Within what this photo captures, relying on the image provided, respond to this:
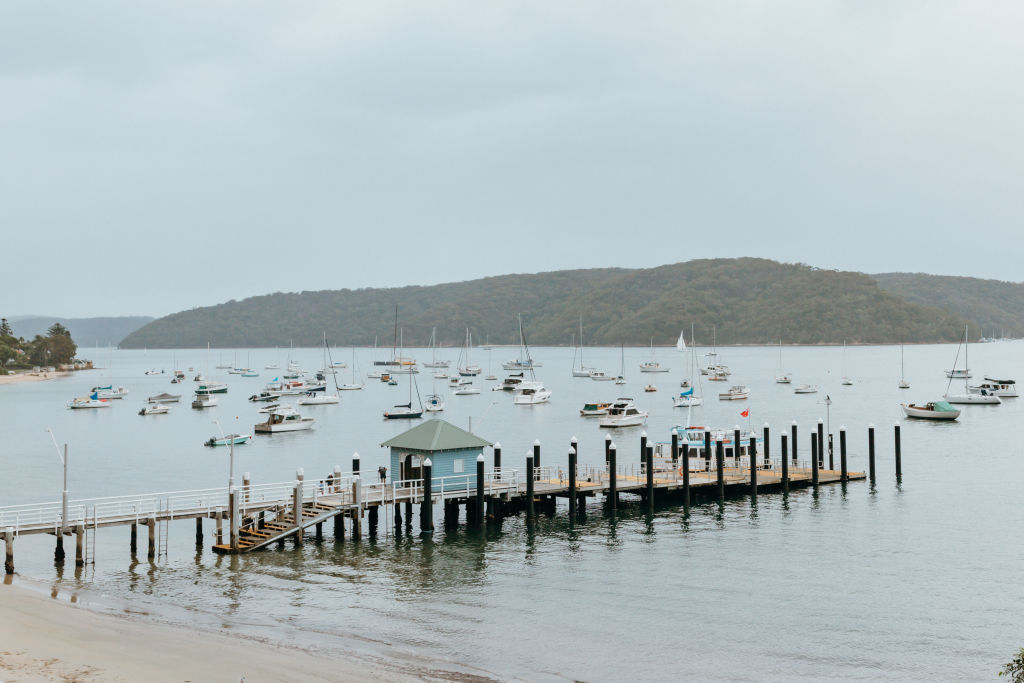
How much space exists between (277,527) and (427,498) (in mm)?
6656

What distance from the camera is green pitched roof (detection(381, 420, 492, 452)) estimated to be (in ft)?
151

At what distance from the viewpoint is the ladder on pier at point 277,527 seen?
1606 inches

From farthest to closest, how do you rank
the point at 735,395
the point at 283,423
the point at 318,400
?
the point at 735,395, the point at 318,400, the point at 283,423

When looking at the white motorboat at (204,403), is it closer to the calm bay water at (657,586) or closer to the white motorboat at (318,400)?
the white motorboat at (318,400)

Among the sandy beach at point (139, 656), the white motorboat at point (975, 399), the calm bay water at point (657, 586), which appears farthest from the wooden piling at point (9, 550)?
the white motorboat at point (975, 399)

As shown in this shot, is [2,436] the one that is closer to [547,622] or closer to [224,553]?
[224,553]

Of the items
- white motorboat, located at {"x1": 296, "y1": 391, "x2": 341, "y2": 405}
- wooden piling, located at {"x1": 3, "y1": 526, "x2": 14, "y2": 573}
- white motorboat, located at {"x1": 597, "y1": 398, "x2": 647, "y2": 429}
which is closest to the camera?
wooden piling, located at {"x1": 3, "y1": 526, "x2": 14, "y2": 573}

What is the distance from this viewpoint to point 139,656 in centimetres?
2692

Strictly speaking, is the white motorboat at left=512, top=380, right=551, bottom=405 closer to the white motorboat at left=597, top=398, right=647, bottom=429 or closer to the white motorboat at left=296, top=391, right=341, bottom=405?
the white motorboat at left=296, top=391, right=341, bottom=405

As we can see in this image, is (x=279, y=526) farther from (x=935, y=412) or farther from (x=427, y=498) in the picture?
(x=935, y=412)

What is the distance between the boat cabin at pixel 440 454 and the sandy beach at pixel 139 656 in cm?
1659

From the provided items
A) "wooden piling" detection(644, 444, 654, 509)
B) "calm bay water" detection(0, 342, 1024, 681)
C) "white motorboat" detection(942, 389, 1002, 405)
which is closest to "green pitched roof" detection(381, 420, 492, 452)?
"calm bay water" detection(0, 342, 1024, 681)

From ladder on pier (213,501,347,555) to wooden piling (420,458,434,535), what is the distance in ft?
12.0

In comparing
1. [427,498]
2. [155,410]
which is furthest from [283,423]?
[427,498]
